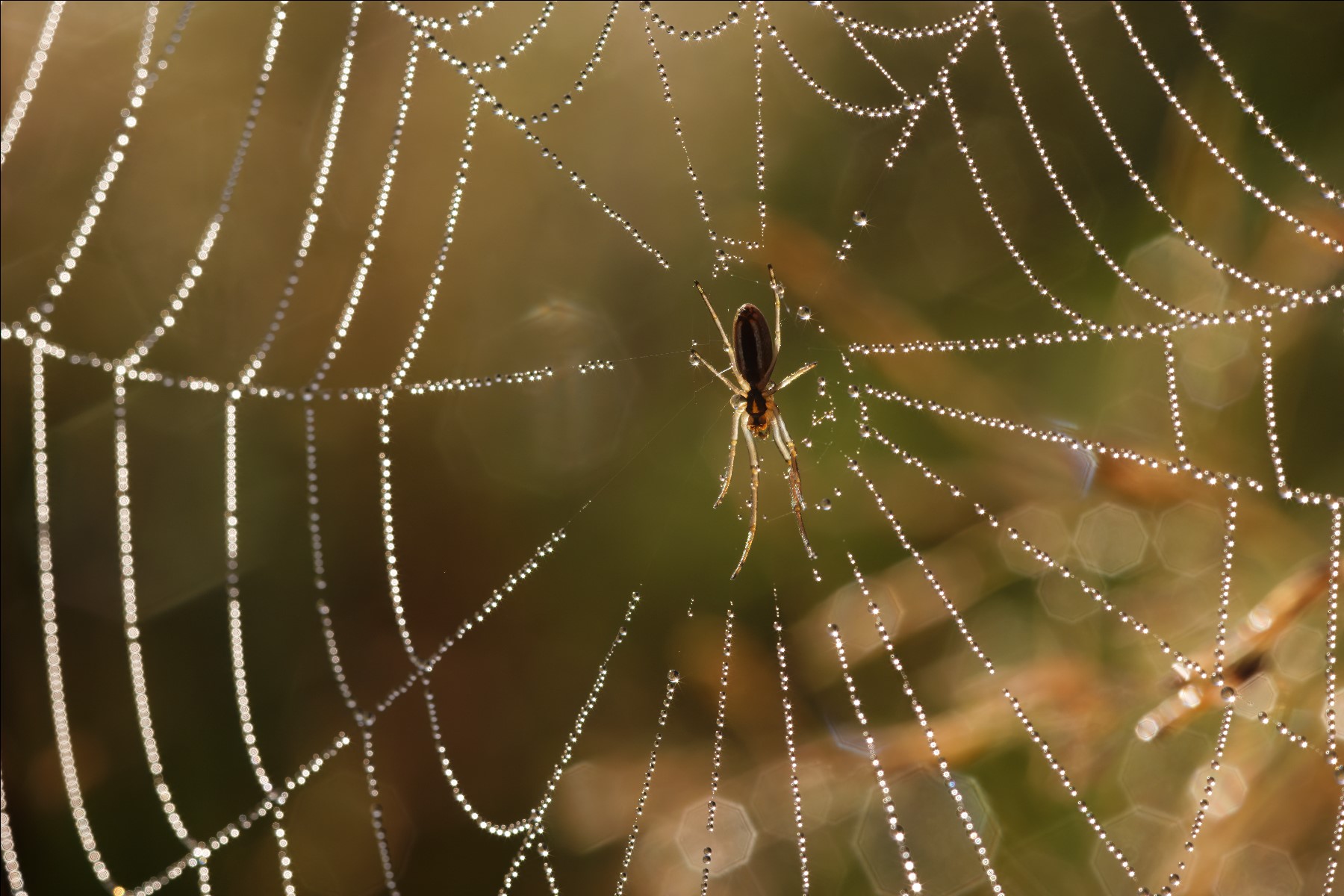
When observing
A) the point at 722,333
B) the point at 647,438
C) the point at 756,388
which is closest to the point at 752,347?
the point at 756,388

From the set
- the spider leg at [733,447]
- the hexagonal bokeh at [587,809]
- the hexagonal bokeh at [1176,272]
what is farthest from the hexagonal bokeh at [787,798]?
the hexagonal bokeh at [1176,272]

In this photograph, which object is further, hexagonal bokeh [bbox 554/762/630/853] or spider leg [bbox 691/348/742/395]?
hexagonal bokeh [bbox 554/762/630/853]

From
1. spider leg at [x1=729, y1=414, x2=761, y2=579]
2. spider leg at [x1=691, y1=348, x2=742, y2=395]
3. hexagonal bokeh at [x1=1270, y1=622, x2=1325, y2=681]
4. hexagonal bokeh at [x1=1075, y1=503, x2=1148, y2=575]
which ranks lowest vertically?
hexagonal bokeh at [x1=1270, y1=622, x2=1325, y2=681]

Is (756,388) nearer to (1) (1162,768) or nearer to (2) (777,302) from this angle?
(2) (777,302)

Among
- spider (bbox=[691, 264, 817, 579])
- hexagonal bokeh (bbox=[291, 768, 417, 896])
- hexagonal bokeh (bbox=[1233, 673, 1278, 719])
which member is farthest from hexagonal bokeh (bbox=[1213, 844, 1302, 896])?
hexagonal bokeh (bbox=[291, 768, 417, 896])

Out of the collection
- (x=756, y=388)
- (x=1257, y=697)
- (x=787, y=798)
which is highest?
(x=756, y=388)

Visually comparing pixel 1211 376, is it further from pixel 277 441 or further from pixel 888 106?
pixel 277 441

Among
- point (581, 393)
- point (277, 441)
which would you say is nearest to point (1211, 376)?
point (581, 393)

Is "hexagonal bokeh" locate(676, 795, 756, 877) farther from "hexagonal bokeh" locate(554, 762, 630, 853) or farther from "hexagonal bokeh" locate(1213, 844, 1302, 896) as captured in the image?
"hexagonal bokeh" locate(1213, 844, 1302, 896)
